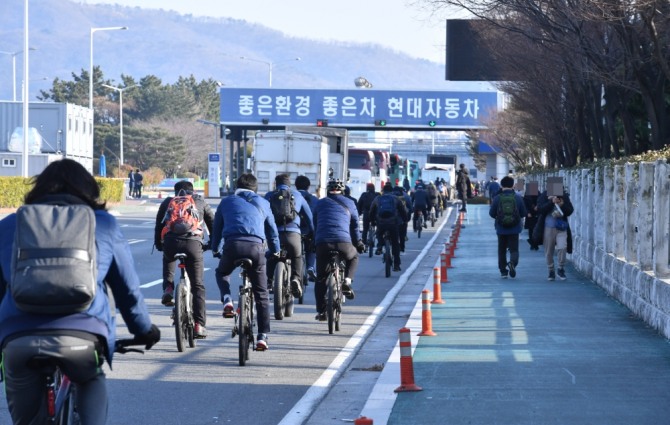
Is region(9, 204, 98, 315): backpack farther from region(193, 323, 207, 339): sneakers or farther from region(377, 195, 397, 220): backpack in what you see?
region(377, 195, 397, 220): backpack

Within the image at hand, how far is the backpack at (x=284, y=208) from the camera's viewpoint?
15992mm

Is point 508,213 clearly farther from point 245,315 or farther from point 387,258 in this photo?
point 245,315

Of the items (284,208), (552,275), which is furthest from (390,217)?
(284,208)

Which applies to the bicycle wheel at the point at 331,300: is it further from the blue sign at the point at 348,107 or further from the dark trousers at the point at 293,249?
the blue sign at the point at 348,107

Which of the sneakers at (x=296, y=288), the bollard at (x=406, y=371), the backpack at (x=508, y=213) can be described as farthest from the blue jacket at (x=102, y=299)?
the backpack at (x=508, y=213)

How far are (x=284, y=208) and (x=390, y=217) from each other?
8.46 meters

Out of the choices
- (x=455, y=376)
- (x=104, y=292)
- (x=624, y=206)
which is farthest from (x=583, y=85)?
(x=104, y=292)

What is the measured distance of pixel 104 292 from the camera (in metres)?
5.53

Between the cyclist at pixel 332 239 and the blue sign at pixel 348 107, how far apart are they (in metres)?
52.8

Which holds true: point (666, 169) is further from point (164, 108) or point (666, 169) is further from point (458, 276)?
point (164, 108)

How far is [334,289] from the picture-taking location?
14.4 meters

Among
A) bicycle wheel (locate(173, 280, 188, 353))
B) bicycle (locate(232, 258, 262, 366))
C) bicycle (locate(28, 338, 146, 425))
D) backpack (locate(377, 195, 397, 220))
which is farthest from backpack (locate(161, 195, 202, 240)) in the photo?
backpack (locate(377, 195, 397, 220))

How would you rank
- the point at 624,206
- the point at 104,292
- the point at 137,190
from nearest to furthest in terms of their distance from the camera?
the point at 104,292, the point at 624,206, the point at 137,190

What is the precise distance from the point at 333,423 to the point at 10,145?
201 feet
